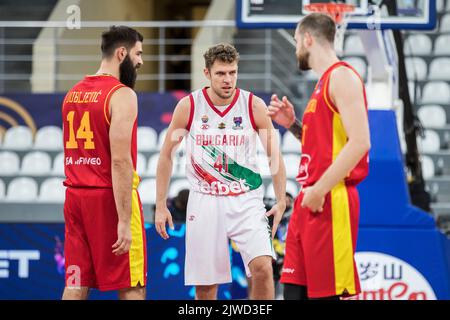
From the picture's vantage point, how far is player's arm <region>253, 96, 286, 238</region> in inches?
251

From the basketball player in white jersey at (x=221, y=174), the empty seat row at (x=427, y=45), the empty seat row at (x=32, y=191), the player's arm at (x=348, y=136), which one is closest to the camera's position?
the player's arm at (x=348, y=136)

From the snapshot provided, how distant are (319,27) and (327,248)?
3.78ft

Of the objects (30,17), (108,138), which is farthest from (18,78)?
(108,138)

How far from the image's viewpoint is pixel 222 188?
6.36 m

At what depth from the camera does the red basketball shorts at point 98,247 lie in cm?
568

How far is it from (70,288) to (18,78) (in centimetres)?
1028

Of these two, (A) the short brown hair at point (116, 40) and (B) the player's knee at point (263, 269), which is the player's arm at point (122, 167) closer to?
(A) the short brown hair at point (116, 40)

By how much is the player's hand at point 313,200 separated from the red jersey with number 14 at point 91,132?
1326mm

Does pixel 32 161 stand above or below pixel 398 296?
above

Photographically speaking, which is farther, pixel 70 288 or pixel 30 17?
pixel 30 17

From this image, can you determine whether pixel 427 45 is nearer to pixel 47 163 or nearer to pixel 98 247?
pixel 47 163

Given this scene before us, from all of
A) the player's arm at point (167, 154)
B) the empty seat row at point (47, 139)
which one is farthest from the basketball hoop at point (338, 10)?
the empty seat row at point (47, 139)
